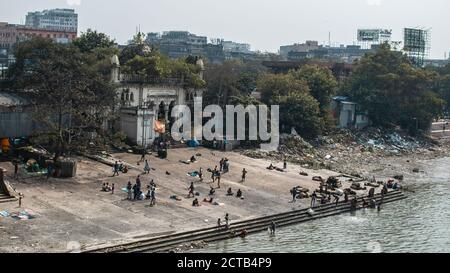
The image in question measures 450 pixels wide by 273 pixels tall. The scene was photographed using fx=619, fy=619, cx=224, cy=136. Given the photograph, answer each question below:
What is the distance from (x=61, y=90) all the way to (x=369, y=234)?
17704 millimetres

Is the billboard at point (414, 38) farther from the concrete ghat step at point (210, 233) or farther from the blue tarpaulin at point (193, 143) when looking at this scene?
the concrete ghat step at point (210, 233)

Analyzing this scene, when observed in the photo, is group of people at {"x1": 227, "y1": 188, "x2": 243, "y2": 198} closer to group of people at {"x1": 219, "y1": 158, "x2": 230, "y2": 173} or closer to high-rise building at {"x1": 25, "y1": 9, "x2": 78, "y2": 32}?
group of people at {"x1": 219, "y1": 158, "x2": 230, "y2": 173}

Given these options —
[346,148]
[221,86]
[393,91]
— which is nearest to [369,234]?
[346,148]

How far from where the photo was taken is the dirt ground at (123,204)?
2294 centimetres

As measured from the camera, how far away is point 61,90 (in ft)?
110

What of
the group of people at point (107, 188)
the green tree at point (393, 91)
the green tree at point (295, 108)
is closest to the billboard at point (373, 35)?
the green tree at point (393, 91)

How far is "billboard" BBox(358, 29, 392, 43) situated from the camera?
119 metres

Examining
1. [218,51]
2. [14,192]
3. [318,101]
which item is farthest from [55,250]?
[218,51]

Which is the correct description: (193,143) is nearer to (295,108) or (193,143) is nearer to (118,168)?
(118,168)

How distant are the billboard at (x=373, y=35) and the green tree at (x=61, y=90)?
87768 mm

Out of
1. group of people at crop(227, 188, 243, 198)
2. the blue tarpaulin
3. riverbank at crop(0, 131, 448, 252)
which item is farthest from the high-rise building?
group of people at crop(227, 188, 243, 198)

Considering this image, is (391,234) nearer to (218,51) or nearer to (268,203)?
(268,203)

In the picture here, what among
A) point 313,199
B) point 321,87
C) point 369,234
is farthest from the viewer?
point 321,87
